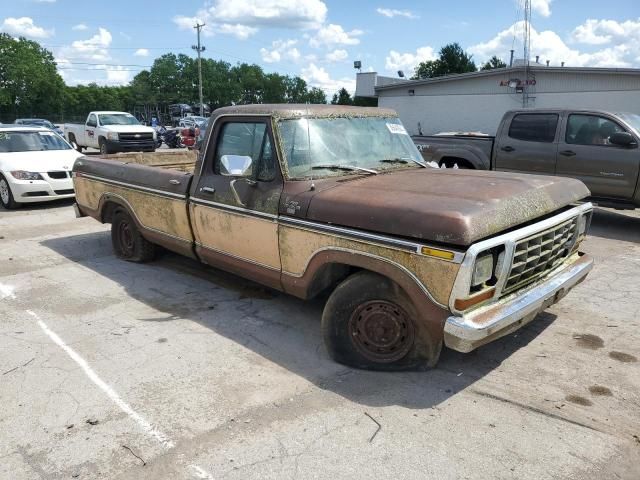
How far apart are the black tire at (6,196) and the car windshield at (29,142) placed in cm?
88

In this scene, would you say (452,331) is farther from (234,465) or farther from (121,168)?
(121,168)

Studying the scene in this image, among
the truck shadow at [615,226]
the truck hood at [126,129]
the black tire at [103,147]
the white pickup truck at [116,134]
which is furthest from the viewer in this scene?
the black tire at [103,147]

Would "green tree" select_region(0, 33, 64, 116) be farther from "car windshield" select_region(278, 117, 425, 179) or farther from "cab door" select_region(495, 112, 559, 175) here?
"car windshield" select_region(278, 117, 425, 179)

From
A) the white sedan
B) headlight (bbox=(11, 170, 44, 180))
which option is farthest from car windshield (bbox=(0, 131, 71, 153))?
headlight (bbox=(11, 170, 44, 180))

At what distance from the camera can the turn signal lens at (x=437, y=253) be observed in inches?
124

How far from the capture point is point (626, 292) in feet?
18.1

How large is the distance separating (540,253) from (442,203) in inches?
34.4

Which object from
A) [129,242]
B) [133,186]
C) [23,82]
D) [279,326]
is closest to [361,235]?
[279,326]

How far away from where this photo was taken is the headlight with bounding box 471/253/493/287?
3.19 m

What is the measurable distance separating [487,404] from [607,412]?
0.73 meters

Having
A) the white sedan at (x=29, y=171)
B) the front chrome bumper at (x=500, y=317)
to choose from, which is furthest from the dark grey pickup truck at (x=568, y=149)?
the white sedan at (x=29, y=171)

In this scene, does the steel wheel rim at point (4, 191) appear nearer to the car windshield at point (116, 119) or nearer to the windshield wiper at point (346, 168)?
the windshield wiper at point (346, 168)

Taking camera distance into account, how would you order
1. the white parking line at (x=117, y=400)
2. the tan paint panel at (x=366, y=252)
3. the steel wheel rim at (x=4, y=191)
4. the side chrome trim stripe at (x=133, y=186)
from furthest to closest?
the steel wheel rim at (x=4, y=191), the side chrome trim stripe at (x=133, y=186), the tan paint panel at (x=366, y=252), the white parking line at (x=117, y=400)

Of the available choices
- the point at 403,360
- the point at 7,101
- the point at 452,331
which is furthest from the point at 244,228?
the point at 7,101
